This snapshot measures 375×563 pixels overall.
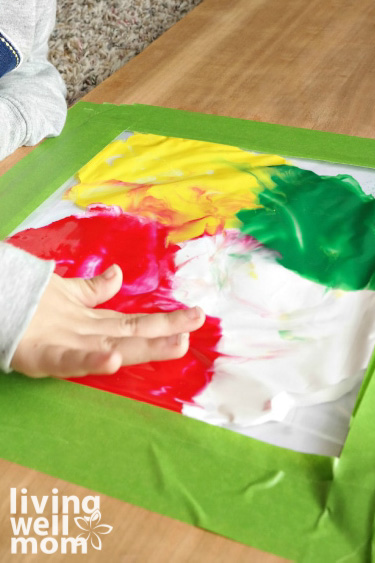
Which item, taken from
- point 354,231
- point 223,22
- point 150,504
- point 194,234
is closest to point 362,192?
point 354,231

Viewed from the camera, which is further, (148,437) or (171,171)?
(171,171)

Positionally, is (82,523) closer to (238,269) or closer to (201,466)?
(201,466)

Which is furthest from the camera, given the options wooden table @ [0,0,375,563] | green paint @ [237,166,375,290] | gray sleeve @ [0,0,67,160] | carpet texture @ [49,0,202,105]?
carpet texture @ [49,0,202,105]

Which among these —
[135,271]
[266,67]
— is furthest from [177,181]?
[266,67]

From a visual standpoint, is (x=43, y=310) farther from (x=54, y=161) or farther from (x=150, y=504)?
(x=54, y=161)

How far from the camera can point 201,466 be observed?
1.71 feet

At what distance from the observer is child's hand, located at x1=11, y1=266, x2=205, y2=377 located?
0.56 m

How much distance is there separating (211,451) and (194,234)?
297 mm

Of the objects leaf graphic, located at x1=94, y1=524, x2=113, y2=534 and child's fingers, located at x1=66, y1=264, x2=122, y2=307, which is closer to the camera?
leaf graphic, located at x1=94, y1=524, x2=113, y2=534

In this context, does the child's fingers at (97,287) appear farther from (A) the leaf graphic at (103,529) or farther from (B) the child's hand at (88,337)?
(A) the leaf graphic at (103,529)

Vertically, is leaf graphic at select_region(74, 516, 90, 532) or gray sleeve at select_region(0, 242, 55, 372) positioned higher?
gray sleeve at select_region(0, 242, 55, 372)

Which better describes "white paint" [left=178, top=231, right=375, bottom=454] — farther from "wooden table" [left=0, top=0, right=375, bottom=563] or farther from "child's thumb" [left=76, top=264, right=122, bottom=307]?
"wooden table" [left=0, top=0, right=375, bottom=563]

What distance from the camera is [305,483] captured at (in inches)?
19.9

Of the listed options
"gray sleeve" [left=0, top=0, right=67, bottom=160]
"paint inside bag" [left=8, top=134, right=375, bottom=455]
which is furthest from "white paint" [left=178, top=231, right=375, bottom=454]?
"gray sleeve" [left=0, top=0, right=67, bottom=160]
